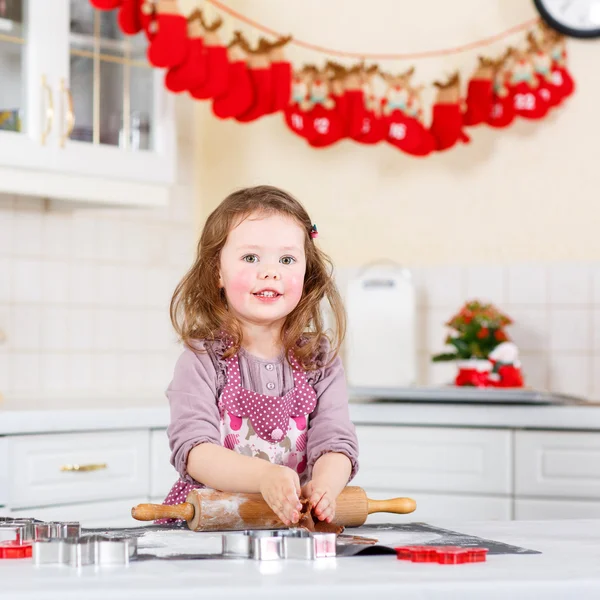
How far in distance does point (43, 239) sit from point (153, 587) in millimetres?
2392

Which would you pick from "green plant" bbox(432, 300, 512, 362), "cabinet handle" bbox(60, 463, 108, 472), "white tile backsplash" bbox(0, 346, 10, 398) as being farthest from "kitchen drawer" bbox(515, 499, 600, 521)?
"white tile backsplash" bbox(0, 346, 10, 398)

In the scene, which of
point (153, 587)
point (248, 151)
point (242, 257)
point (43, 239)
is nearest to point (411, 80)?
point (248, 151)

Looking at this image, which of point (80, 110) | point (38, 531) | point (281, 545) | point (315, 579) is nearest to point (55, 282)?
point (80, 110)

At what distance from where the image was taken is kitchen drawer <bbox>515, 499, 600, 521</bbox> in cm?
244

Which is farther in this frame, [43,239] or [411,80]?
[411,80]

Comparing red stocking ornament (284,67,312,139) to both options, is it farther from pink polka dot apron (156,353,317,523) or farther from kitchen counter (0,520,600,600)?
kitchen counter (0,520,600,600)

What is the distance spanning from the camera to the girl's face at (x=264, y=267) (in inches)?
51.7

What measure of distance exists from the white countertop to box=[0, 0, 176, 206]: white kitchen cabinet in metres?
0.59

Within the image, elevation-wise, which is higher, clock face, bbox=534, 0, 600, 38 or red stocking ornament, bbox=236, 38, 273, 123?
clock face, bbox=534, 0, 600, 38

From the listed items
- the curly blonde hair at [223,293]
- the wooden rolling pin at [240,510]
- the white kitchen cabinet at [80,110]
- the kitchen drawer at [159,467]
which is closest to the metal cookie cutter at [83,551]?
the wooden rolling pin at [240,510]

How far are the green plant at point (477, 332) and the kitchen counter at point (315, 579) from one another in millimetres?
1883

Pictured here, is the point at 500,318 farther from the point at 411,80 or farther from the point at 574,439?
the point at 411,80

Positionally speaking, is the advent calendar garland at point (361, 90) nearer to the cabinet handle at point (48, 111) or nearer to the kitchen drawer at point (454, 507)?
the cabinet handle at point (48, 111)

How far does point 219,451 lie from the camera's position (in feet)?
4.15
